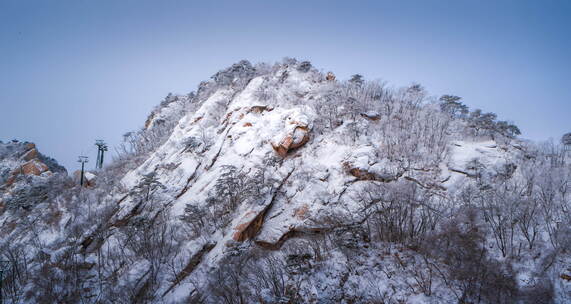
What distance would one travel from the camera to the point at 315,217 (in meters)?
17.9

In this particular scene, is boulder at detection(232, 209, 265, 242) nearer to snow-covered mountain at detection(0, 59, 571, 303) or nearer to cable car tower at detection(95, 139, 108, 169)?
snow-covered mountain at detection(0, 59, 571, 303)

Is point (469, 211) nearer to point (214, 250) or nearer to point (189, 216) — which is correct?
point (214, 250)

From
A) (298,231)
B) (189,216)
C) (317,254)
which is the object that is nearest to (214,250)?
(189,216)

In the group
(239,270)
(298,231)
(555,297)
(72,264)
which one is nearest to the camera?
(555,297)

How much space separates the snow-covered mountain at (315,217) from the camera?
44.3 feet

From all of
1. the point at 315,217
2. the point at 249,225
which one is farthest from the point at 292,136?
the point at 249,225

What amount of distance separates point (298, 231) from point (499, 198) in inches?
512

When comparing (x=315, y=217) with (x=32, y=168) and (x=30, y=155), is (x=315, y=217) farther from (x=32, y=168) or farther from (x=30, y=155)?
(x=30, y=155)

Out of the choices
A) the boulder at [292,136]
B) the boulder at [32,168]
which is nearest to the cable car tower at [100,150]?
the boulder at [32,168]

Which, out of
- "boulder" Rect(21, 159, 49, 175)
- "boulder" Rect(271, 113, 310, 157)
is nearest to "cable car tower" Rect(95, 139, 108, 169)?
"boulder" Rect(21, 159, 49, 175)

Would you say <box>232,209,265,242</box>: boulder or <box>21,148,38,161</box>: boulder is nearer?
<box>232,209,265,242</box>: boulder

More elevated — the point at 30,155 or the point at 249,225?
the point at 249,225

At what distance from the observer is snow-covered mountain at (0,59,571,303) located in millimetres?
13508

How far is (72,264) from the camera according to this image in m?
16.5
